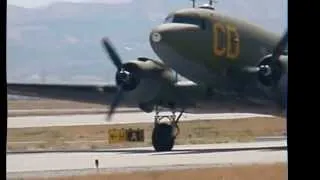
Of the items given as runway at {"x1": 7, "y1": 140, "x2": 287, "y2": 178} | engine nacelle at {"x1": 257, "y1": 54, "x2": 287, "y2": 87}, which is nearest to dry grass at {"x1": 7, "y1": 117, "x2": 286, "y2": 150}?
runway at {"x1": 7, "y1": 140, "x2": 287, "y2": 178}

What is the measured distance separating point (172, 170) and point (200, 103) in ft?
10.2

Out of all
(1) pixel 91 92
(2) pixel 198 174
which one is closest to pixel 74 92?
(1) pixel 91 92

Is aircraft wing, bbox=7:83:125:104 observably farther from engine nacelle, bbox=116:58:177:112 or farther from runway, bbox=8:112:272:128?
engine nacelle, bbox=116:58:177:112

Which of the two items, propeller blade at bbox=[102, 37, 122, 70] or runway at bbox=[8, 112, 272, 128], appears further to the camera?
runway at bbox=[8, 112, 272, 128]

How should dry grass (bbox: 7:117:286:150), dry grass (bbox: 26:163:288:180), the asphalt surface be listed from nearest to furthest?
dry grass (bbox: 26:163:288:180) → the asphalt surface → dry grass (bbox: 7:117:286:150)

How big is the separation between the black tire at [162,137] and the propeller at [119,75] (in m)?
0.70

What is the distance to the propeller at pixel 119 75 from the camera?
9.29 metres

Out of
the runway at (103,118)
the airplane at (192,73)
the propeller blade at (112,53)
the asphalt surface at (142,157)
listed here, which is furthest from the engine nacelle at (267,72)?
the propeller blade at (112,53)

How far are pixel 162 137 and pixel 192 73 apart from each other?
1.01m

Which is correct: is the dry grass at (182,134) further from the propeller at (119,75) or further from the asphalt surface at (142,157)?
the propeller at (119,75)

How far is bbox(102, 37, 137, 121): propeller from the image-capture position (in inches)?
366

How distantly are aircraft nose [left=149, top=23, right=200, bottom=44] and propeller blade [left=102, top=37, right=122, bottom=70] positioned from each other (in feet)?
2.48
